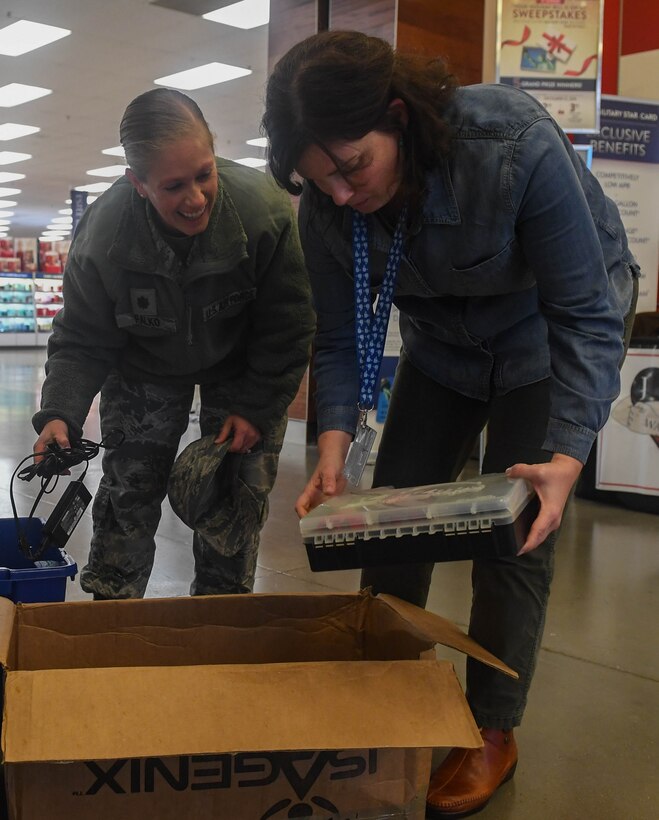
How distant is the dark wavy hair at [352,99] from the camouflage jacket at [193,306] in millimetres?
530

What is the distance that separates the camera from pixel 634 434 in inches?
150

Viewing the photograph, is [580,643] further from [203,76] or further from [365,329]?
[203,76]

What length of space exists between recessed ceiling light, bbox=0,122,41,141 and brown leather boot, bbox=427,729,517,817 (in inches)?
440

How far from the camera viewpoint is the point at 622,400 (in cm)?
382

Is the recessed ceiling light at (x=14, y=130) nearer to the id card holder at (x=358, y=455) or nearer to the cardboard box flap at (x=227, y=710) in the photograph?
the id card holder at (x=358, y=455)

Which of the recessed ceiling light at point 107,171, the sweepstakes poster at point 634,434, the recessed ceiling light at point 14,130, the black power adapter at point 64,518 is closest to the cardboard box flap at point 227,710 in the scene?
the black power adapter at point 64,518

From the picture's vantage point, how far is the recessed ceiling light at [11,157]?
42.8 feet

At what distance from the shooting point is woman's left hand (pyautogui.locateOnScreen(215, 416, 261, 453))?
183 cm

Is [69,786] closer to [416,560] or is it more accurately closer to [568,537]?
[416,560]

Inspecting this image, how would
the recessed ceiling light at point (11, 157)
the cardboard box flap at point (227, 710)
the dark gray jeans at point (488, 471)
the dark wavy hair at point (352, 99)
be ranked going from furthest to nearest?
1. the recessed ceiling light at point (11, 157)
2. the dark gray jeans at point (488, 471)
3. the dark wavy hair at point (352, 99)
4. the cardboard box flap at point (227, 710)

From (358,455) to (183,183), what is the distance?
0.60 meters

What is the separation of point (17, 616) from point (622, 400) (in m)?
3.12

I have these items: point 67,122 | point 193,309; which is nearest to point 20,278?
point 67,122

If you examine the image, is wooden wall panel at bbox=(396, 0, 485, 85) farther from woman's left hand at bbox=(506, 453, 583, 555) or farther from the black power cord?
woman's left hand at bbox=(506, 453, 583, 555)
